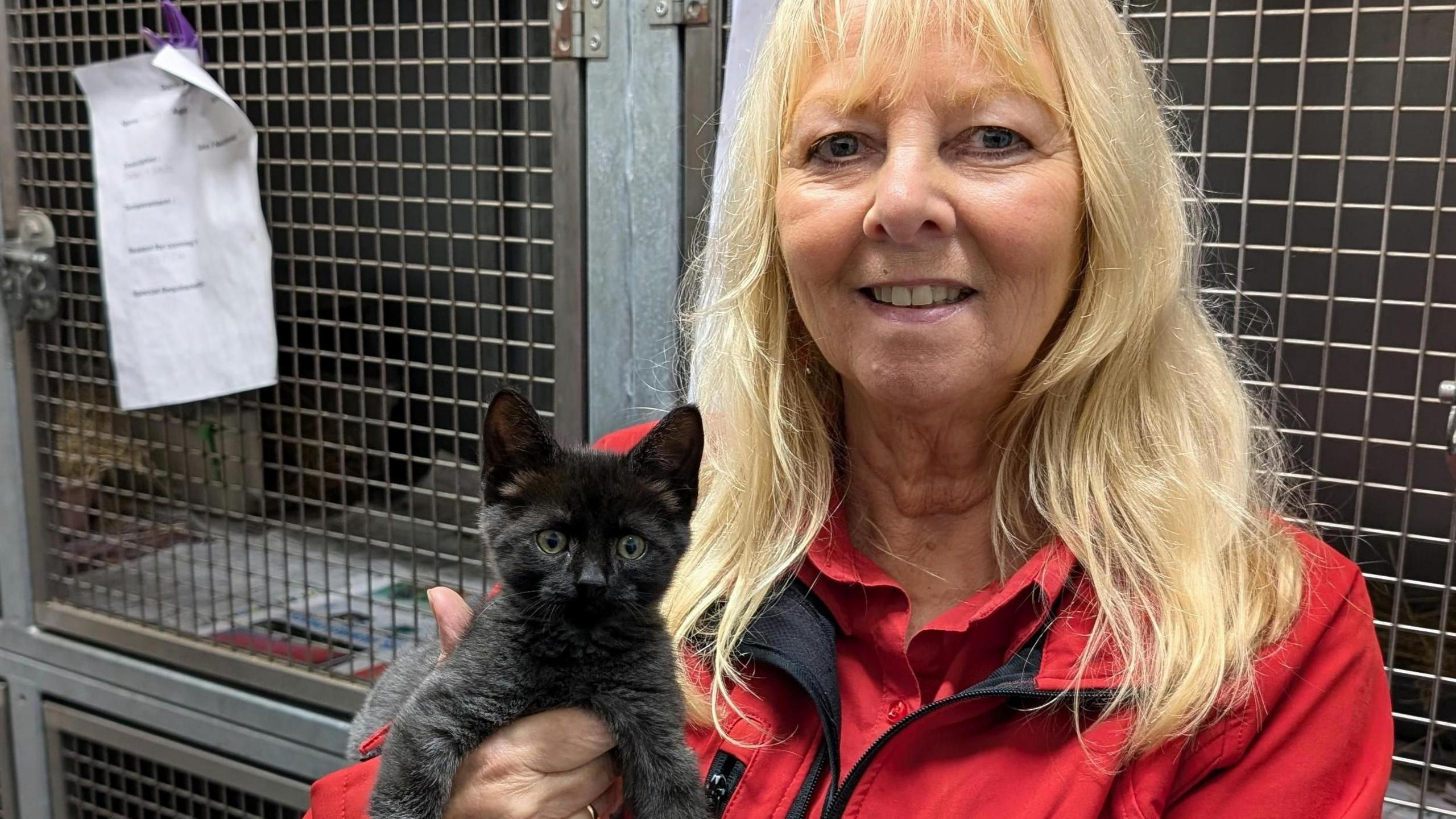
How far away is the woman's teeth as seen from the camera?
101 cm

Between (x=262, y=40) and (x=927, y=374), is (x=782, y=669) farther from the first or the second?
(x=262, y=40)

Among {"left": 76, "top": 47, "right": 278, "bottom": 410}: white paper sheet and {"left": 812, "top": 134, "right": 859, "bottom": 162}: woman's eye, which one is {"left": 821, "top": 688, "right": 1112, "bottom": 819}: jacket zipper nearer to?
{"left": 812, "top": 134, "right": 859, "bottom": 162}: woman's eye

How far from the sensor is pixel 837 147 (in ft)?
3.46

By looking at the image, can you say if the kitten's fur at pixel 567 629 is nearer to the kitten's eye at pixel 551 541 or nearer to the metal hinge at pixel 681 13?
the kitten's eye at pixel 551 541

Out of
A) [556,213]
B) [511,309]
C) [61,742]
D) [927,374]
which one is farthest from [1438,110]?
[61,742]

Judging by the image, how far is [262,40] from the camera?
1546mm

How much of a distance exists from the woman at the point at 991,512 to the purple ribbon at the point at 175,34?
3.02ft

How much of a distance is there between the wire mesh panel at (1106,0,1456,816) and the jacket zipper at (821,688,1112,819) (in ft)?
1.42

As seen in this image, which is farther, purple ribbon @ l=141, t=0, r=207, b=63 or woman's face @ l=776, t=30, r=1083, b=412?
purple ribbon @ l=141, t=0, r=207, b=63

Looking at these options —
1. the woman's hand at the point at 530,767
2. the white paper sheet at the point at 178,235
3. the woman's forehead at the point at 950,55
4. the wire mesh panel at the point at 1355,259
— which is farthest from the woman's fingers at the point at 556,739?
the white paper sheet at the point at 178,235

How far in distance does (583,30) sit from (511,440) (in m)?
0.67

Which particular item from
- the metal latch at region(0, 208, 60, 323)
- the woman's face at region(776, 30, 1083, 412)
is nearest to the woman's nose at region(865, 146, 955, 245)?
the woman's face at region(776, 30, 1083, 412)

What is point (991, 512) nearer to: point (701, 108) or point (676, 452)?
point (676, 452)

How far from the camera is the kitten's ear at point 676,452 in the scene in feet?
3.04
